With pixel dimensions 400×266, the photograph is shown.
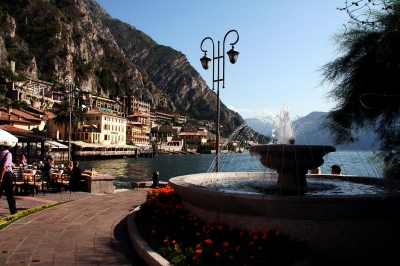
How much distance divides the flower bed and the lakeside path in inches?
23.4

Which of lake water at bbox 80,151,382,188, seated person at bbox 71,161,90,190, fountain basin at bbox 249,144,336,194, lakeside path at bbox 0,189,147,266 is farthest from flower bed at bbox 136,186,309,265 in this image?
seated person at bbox 71,161,90,190

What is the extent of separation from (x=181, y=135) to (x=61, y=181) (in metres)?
150

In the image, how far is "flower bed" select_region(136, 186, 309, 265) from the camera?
14.8 ft

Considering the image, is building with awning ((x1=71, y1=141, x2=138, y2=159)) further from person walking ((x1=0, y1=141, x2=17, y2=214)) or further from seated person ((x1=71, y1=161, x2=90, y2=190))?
person walking ((x1=0, y1=141, x2=17, y2=214))

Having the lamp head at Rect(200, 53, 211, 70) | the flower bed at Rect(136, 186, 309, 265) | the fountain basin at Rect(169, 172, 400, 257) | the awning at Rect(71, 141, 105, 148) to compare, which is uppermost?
the lamp head at Rect(200, 53, 211, 70)

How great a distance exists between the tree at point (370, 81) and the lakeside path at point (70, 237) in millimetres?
6339

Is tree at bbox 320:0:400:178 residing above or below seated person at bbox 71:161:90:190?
above

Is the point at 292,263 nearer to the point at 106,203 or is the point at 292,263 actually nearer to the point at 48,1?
the point at 106,203

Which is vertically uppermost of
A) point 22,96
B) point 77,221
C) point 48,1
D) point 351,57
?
point 48,1

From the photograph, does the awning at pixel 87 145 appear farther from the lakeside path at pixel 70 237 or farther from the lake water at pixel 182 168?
the lakeside path at pixel 70 237

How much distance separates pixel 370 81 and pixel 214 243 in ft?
21.2

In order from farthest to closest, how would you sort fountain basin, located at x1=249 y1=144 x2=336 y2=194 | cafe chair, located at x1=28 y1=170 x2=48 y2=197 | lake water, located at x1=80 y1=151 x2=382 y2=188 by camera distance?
lake water, located at x1=80 y1=151 x2=382 y2=188
cafe chair, located at x1=28 y1=170 x2=48 y2=197
fountain basin, located at x1=249 y1=144 x2=336 y2=194

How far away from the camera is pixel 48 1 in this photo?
143 meters

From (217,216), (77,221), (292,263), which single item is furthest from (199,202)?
(77,221)
